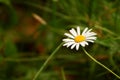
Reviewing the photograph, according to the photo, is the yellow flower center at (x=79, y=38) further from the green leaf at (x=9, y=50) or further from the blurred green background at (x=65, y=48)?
the green leaf at (x=9, y=50)

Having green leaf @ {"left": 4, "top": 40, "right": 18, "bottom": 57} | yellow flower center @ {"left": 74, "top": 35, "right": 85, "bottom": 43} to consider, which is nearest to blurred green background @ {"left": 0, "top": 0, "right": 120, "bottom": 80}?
green leaf @ {"left": 4, "top": 40, "right": 18, "bottom": 57}

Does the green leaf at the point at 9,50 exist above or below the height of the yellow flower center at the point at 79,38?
above

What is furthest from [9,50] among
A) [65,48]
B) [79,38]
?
[79,38]

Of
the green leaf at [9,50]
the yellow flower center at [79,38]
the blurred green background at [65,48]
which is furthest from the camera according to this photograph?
the green leaf at [9,50]

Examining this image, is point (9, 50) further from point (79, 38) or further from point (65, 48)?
point (79, 38)

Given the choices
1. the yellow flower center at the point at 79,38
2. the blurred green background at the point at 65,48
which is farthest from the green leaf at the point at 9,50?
the yellow flower center at the point at 79,38

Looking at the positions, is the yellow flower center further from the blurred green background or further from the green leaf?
the green leaf

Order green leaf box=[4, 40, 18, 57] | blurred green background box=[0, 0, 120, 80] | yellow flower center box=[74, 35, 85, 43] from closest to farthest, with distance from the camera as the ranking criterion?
yellow flower center box=[74, 35, 85, 43], blurred green background box=[0, 0, 120, 80], green leaf box=[4, 40, 18, 57]

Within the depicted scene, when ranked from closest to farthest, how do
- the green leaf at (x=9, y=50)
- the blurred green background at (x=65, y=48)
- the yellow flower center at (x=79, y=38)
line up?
the yellow flower center at (x=79, y=38)
the blurred green background at (x=65, y=48)
the green leaf at (x=9, y=50)
